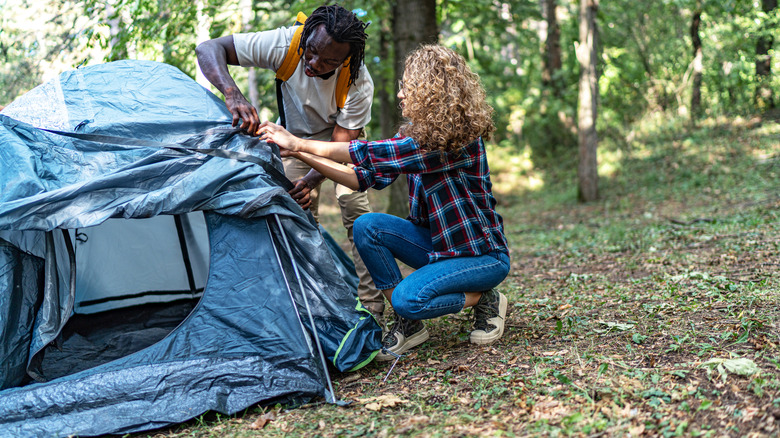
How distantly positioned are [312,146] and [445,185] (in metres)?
0.60

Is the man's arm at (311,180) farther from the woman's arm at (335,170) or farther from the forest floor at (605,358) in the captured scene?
the forest floor at (605,358)

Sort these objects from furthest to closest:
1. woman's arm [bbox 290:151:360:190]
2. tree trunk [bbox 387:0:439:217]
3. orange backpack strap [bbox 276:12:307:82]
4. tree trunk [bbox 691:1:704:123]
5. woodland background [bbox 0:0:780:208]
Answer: tree trunk [bbox 691:1:704:123] < tree trunk [bbox 387:0:439:217] < woodland background [bbox 0:0:780:208] < orange backpack strap [bbox 276:12:307:82] < woman's arm [bbox 290:151:360:190]

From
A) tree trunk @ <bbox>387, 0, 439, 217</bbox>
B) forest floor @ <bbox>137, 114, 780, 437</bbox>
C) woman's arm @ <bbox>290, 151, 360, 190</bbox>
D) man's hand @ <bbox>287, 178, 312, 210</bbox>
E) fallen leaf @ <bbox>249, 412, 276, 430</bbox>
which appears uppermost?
tree trunk @ <bbox>387, 0, 439, 217</bbox>

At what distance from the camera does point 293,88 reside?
10.6 ft

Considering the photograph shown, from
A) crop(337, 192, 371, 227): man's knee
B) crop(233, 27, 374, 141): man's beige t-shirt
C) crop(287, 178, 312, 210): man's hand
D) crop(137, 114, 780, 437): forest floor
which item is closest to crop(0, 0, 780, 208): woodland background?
crop(233, 27, 374, 141): man's beige t-shirt

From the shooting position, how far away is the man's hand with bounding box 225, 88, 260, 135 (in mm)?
2797

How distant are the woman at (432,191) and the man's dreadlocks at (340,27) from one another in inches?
14.1

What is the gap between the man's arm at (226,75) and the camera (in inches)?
111

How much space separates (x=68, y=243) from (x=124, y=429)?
95cm

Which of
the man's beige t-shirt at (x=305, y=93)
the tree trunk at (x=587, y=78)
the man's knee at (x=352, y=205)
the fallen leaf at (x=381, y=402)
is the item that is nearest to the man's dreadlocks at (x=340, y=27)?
the man's beige t-shirt at (x=305, y=93)

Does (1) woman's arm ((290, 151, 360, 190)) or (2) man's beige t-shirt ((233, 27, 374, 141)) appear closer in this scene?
(1) woman's arm ((290, 151, 360, 190))

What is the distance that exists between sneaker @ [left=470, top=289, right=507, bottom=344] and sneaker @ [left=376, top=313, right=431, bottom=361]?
0.25 meters

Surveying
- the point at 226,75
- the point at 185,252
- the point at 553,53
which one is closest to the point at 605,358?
the point at 226,75

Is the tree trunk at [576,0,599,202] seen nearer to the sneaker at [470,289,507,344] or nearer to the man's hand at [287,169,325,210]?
the sneaker at [470,289,507,344]
